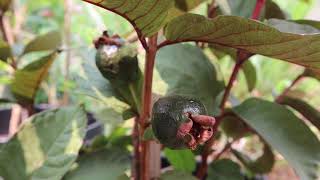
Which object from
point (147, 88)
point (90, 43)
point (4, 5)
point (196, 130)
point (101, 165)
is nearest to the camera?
point (196, 130)

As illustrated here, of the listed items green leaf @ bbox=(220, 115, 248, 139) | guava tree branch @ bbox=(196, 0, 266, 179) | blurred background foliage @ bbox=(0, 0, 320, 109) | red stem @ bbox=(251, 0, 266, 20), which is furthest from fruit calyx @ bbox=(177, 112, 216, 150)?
blurred background foliage @ bbox=(0, 0, 320, 109)

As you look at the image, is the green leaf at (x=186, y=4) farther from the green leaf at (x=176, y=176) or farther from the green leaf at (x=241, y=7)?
the green leaf at (x=176, y=176)

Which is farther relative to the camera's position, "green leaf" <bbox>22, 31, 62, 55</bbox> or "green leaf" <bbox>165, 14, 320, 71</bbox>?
Result: "green leaf" <bbox>22, 31, 62, 55</bbox>

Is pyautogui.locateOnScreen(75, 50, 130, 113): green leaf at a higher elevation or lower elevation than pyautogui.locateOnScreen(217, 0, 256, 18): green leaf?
lower

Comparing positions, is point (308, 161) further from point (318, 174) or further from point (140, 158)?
point (140, 158)

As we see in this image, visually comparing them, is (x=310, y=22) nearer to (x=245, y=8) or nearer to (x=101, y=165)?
(x=245, y=8)

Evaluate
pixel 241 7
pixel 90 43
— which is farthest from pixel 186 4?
pixel 90 43

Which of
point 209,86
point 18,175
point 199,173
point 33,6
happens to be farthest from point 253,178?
point 33,6

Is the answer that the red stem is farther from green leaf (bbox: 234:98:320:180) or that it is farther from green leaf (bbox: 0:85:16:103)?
green leaf (bbox: 0:85:16:103)
